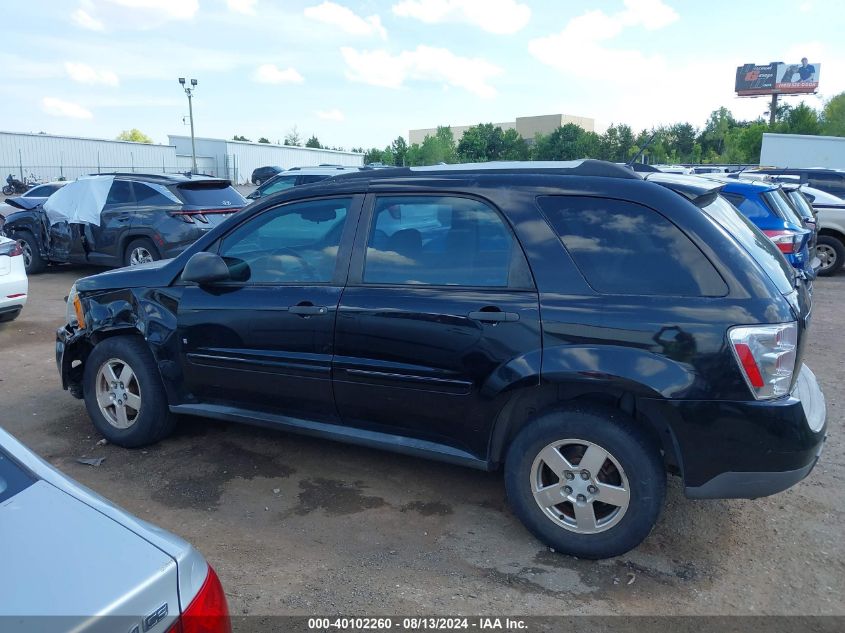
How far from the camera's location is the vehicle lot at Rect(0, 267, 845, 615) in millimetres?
3129

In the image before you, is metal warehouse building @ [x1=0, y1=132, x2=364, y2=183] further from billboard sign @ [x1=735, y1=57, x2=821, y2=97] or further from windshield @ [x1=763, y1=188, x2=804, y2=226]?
billboard sign @ [x1=735, y1=57, x2=821, y2=97]

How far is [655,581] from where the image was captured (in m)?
3.26

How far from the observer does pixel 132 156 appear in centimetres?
5031

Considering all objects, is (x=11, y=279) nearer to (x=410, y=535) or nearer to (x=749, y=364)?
(x=410, y=535)

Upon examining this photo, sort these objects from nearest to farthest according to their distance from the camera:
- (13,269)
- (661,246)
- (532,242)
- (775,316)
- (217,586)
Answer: (217,586), (775,316), (661,246), (532,242), (13,269)

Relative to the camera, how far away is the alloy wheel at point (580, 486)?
3285 millimetres

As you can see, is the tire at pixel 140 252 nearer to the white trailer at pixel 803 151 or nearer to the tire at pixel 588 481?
the tire at pixel 588 481

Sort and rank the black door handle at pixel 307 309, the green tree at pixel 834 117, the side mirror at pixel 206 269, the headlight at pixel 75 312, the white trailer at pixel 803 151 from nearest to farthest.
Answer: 1. the black door handle at pixel 307 309
2. the side mirror at pixel 206 269
3. the headlight at pixel 75 312
4. the white trailer at pixel 803 151
5. the green tree at pixel 834 117

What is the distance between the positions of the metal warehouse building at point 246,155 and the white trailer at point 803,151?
31.9m

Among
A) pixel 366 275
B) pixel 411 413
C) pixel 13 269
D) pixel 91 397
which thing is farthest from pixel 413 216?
pixel 13 269

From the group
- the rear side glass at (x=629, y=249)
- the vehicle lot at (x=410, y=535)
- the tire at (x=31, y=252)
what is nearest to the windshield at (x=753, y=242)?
the rear side glass at (x=629, y=249)

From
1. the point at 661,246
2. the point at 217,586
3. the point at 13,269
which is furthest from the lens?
the point at 13,269

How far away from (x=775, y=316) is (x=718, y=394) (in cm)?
41

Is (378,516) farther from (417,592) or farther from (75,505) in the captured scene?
(75,505)
